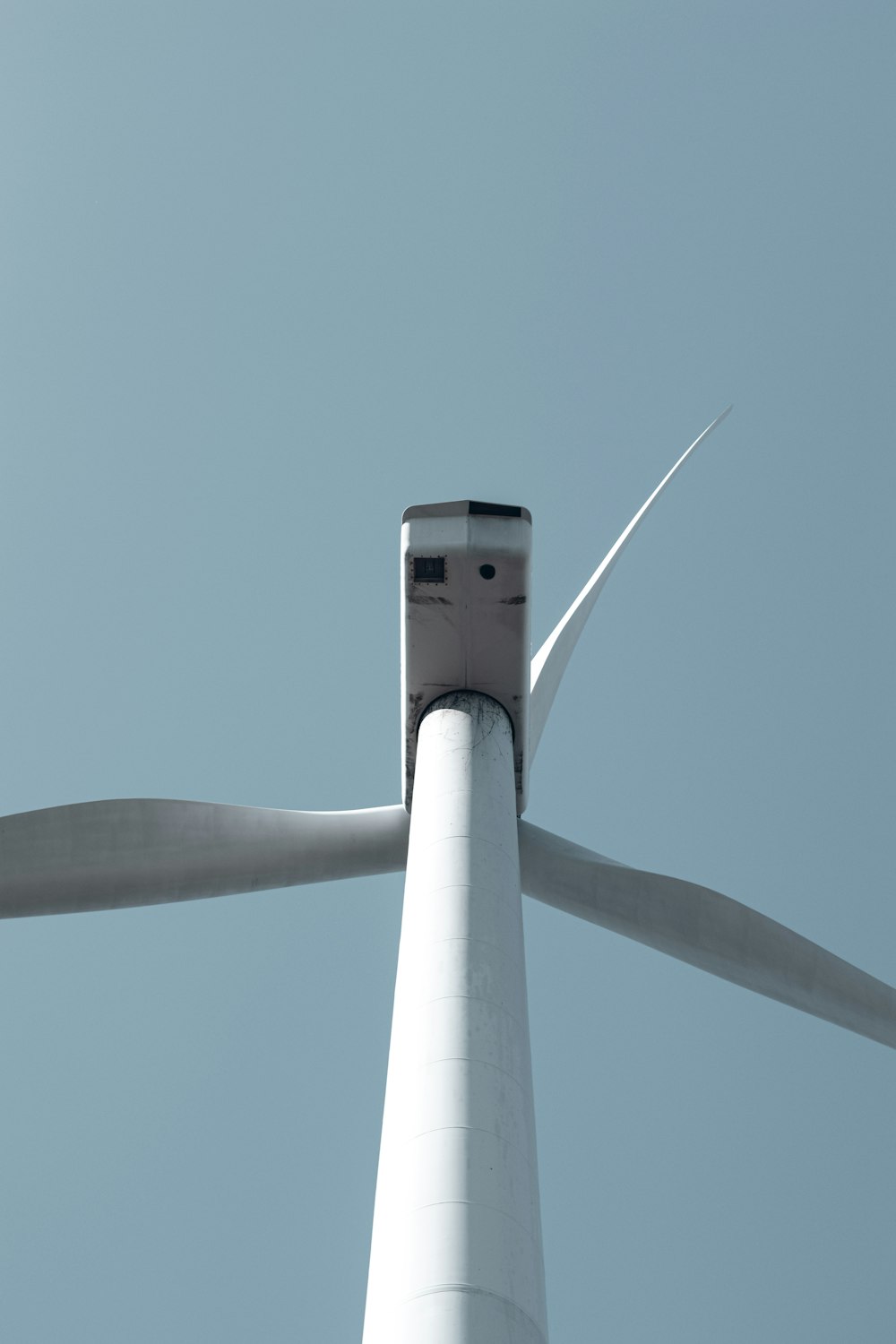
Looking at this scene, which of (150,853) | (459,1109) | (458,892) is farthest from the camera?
(150,853)

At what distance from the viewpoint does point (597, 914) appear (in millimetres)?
17516

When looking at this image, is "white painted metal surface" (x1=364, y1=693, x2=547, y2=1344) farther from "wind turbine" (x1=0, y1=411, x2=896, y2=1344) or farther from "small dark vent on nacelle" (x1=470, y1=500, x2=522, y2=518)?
"small dark vent on nacelle" (x1=470, y1=500, x2=522, y2=518)

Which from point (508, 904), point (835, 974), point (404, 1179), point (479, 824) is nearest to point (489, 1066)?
point (404, 1179)

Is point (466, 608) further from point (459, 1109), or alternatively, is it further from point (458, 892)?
point (459, 1109)

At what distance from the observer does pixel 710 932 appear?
55.2 feet

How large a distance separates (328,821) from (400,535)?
3.86 meters

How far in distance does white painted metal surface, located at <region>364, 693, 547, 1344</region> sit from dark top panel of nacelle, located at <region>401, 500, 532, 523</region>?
3544mm

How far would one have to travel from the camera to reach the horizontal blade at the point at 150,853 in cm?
1527

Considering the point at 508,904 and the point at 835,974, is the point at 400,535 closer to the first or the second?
the point at 508,904

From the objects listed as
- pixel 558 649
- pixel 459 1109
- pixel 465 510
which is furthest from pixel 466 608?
pixel 459 1109

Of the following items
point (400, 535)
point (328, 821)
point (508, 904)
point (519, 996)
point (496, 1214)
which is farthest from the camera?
point (328, 821)

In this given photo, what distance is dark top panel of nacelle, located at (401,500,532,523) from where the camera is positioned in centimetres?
1647

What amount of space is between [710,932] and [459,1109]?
289 inches

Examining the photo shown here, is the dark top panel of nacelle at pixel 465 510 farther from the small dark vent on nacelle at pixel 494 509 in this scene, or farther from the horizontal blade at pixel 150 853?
the horizontal blade at pixel 150 853
